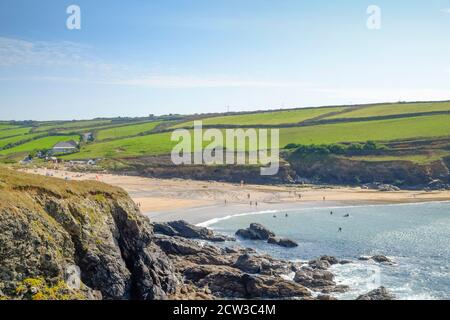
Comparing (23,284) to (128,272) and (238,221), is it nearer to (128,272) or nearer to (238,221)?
(128,272)

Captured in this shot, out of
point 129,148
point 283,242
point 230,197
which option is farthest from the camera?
point 129,148

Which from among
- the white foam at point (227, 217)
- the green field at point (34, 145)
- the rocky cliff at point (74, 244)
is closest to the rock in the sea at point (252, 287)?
the rocky cliff at point (74, 244)

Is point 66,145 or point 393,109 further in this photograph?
point 66,145

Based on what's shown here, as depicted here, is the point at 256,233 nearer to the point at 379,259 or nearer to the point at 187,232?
the point at 187,232

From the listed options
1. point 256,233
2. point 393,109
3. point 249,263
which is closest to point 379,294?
point 249,263

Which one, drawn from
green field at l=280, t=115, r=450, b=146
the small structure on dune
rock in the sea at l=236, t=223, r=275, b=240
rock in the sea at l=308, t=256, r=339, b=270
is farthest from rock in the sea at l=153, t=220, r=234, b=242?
the small structure on dune

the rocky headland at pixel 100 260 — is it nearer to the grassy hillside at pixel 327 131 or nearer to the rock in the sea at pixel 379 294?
the rock in the sea at pixel 379 294

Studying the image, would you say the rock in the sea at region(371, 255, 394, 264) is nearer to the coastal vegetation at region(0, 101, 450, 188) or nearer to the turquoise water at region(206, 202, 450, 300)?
the turquoise water at region(206, 202, 450, 300)
